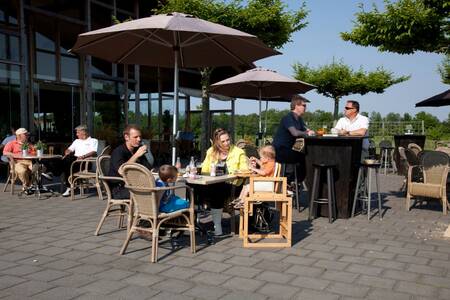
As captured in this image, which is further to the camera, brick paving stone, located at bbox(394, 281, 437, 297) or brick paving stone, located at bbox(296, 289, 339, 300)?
brick paving stone, located at bbox(394, 281, 437, 297)

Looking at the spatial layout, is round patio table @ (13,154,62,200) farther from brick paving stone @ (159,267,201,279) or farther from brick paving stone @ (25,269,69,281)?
brick paving stone @ (159,267,201,279)

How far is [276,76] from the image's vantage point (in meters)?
8.57

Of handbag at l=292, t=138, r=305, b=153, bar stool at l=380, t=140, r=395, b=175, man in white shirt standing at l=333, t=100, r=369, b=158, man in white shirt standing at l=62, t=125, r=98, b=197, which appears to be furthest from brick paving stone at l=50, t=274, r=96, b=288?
bar stool at l=380, t=140, r=395, b=175

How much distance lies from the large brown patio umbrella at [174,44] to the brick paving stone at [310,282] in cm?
253

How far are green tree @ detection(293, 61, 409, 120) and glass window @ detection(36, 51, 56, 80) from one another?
11.7 meters

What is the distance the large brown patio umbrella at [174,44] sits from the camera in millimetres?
4688

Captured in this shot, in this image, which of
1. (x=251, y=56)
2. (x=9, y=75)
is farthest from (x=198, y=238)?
(x=9, y=75)

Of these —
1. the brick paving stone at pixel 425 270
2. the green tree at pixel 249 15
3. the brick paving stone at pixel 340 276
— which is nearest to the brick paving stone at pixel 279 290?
the brick paving stone at pixel 340 276

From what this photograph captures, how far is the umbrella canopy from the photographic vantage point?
370 inches

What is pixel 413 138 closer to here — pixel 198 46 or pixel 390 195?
pixel 390 195

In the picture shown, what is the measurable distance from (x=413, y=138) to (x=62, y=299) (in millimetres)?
11016

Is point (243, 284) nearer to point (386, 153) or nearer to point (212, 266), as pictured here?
point (212, 266)

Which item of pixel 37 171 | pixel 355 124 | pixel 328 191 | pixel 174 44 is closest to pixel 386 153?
pixel 355 124

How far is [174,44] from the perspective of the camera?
5.61m
